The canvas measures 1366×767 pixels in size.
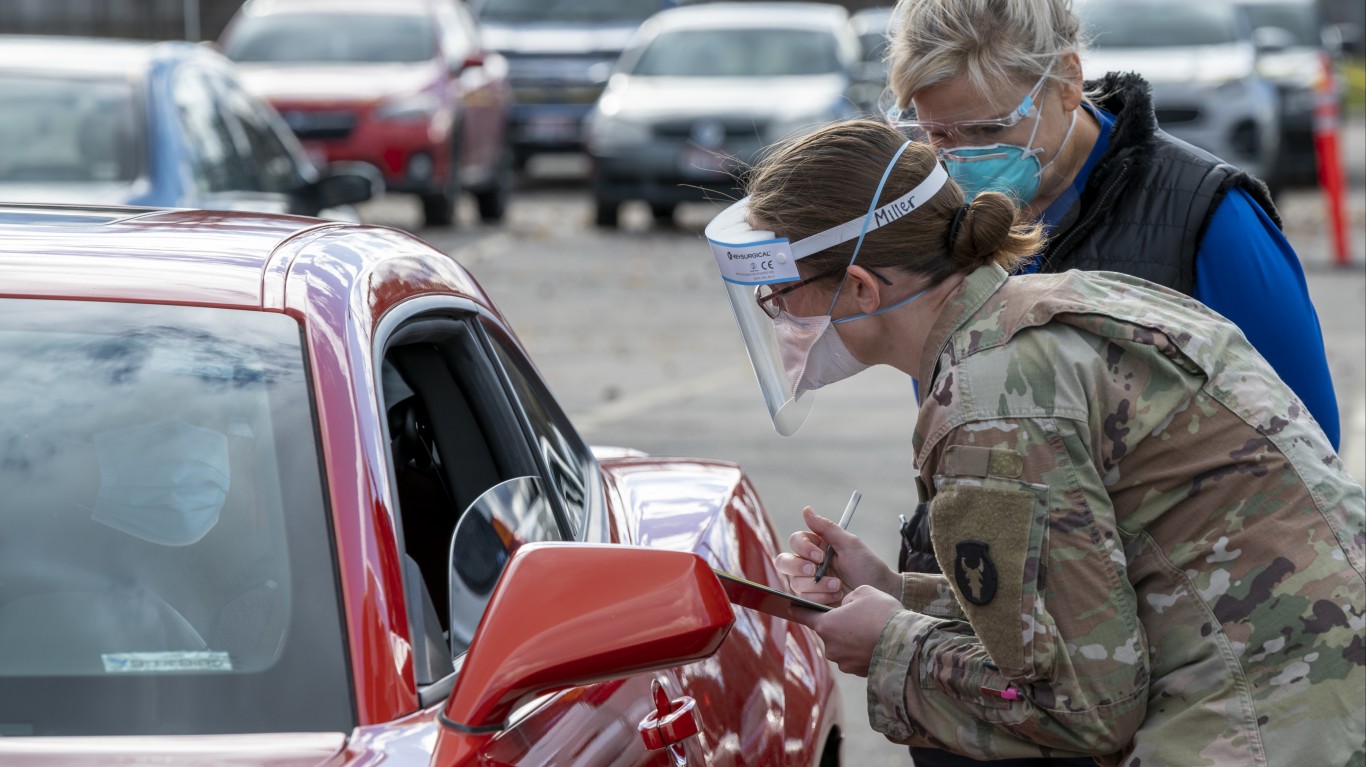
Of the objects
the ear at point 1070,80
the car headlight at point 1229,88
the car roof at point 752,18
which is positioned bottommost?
the car roof at point 752,18

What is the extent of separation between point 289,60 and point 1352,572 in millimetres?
13596

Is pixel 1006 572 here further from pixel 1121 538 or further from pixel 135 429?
pixel 135 429

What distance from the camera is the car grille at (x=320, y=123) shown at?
45.8 feet

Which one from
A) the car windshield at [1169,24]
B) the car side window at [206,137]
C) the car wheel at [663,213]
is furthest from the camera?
the car wheel at [663,213]

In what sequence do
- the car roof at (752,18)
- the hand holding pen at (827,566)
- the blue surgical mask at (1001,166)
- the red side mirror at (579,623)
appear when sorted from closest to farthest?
1. the red side mirror at (579,623)
2. the hand holding pen at (827,566)
3. the blue surgical mask at (1001,166)
4. the car roof at (752,18)

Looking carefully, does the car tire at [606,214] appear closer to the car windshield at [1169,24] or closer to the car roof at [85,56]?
the car windshield at [1169,24]

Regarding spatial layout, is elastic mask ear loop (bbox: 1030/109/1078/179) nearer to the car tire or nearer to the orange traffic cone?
the orange traffic cone

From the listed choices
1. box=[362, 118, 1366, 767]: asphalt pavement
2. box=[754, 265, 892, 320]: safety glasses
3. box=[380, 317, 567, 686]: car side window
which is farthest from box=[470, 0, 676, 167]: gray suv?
box=[754, 265, 892, 320]: safety glasses

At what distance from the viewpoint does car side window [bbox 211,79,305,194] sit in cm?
786

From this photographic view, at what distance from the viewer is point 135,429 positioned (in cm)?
233

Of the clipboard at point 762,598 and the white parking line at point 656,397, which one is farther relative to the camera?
the white parking line at point 656,397

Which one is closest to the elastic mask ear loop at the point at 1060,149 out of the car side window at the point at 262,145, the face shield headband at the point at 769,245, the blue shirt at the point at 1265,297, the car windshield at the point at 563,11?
the blue shirt at the point at 1265,297

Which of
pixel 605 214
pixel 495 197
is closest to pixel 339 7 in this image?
pixel 495 197

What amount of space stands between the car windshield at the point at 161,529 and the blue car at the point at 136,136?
4415mm
